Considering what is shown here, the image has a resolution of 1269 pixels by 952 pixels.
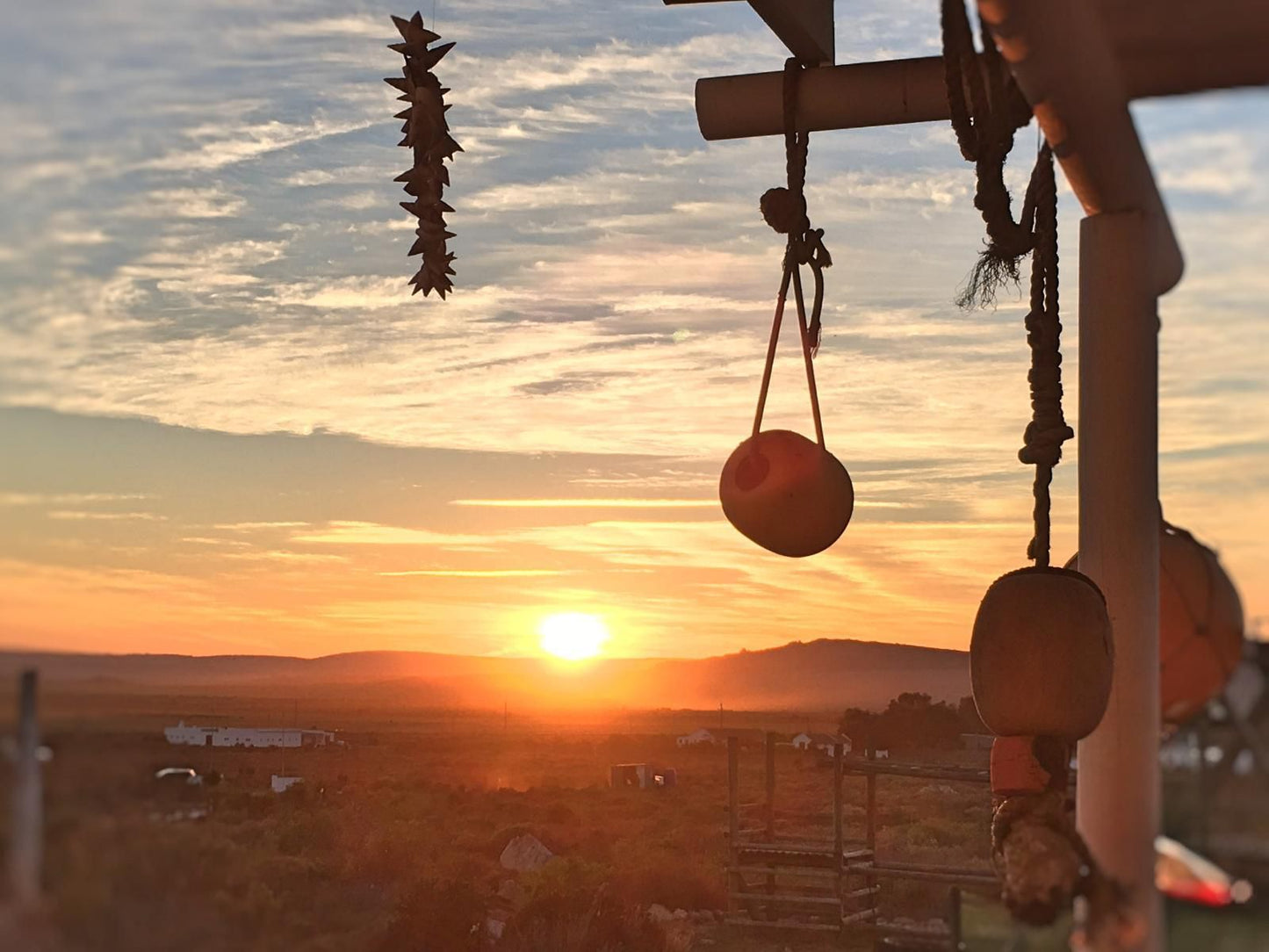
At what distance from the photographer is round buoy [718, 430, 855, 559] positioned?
4.33 ft

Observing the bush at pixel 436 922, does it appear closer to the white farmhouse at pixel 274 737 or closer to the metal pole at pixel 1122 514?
the metal pole at pixel 1122 514

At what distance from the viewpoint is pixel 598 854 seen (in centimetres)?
1320

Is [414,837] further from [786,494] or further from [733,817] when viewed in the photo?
[786,494]

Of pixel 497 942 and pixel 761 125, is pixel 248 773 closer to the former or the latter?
pixel 497 942

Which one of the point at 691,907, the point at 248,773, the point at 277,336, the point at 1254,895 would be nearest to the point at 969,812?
the point at 691,907

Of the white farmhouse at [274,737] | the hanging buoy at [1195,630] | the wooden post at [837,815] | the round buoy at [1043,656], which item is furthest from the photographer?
the white farmhouse at [274,737]

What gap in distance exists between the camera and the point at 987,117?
1.06 m

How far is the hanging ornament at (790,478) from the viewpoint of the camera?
132 centimetres

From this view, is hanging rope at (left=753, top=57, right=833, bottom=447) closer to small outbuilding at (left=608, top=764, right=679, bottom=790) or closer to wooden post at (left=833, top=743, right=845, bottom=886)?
wooden post at (left=833, top=743, right=845, bottom=886)

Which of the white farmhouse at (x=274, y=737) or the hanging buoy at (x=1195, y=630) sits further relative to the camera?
the white farmhouse at (x=274, y=737)

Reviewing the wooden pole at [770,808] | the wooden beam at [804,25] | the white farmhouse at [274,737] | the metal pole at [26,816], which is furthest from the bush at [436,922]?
the white farmhouse at [274,737]

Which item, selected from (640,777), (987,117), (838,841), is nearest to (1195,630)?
(987,117)

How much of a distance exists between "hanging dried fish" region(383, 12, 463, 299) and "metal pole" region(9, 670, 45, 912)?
0.66 meters

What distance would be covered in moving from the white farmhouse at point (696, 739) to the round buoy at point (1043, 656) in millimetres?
29045
